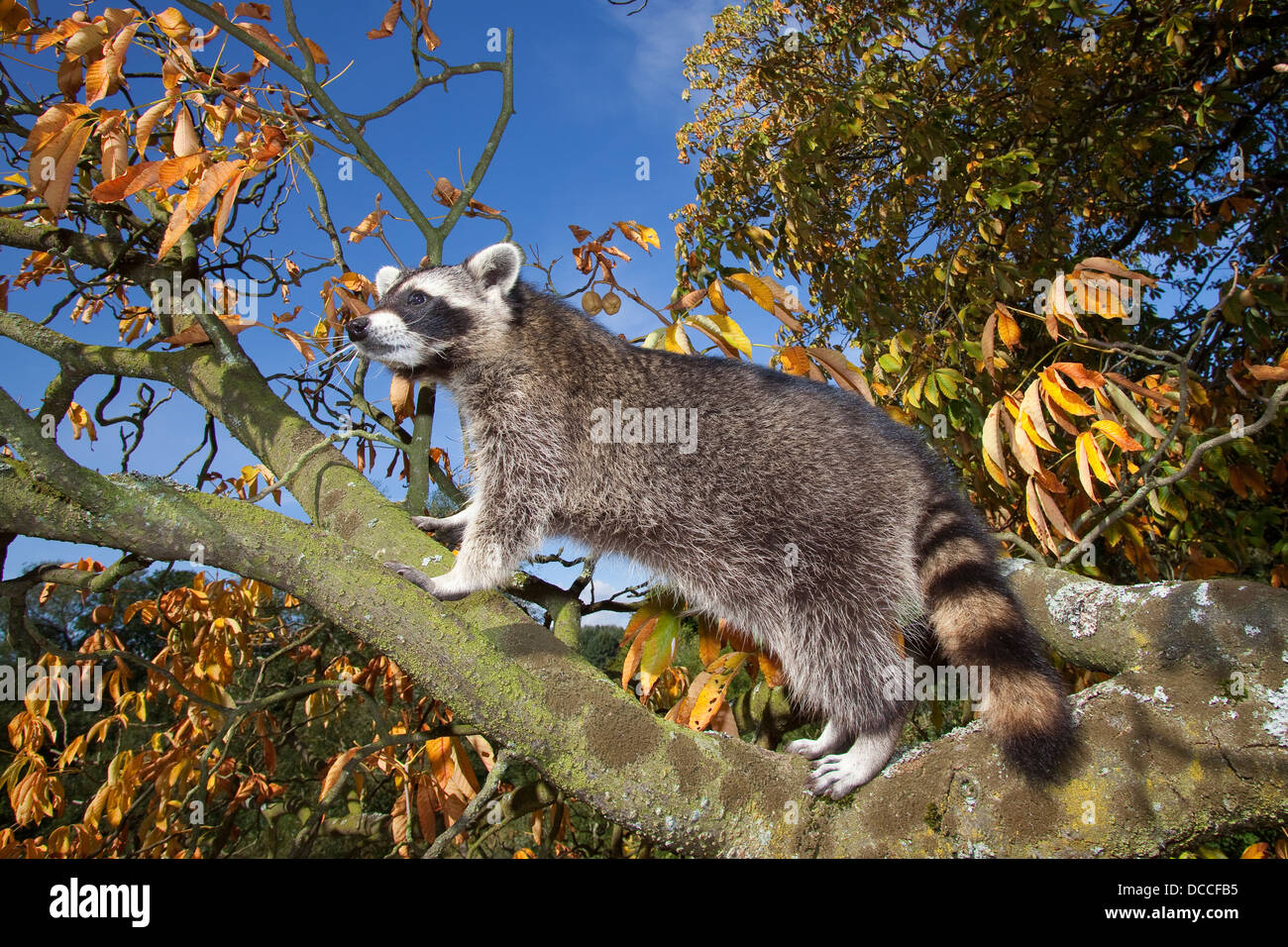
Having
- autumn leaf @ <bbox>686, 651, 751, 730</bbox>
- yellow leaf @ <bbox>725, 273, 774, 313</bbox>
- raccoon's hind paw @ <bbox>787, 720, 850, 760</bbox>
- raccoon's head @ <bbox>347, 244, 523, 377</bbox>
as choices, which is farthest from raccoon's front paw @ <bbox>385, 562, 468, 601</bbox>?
yellow leaf @ <bbox>725, 273, 774, 313</bbox>

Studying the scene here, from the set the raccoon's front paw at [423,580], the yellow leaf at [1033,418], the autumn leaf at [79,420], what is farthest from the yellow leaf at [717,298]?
the autumn leaf at [79,420]

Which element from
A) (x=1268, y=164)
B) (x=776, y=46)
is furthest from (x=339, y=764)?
(x=1268, y=164)

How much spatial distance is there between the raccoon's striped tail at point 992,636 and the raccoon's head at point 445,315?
243cm

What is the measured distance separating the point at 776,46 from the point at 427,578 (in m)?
7.51

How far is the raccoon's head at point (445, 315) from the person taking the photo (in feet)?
12.7

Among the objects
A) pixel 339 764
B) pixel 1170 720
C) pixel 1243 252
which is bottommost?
pixel 339 764

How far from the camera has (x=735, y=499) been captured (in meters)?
3.48

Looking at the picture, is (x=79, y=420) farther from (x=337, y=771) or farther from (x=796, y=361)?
(x=796, y=361)

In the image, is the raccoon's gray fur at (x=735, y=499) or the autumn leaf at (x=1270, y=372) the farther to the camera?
the autumn leaf at (x=1270, y=372)

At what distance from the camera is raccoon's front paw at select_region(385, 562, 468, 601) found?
3061 mm

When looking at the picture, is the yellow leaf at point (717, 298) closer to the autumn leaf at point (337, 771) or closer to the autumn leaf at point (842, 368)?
the autumn leaf at point (842, 368)

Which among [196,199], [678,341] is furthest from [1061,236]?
[196,199]

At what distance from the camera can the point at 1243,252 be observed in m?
6.98

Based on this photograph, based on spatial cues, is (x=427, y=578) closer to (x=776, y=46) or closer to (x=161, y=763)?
(x=161, y=763)
